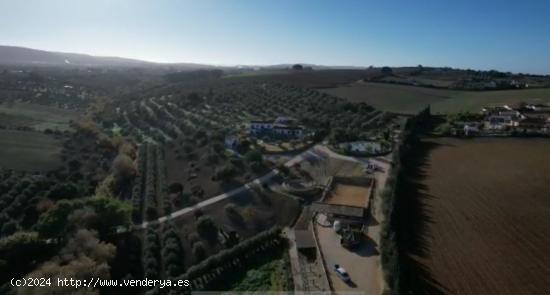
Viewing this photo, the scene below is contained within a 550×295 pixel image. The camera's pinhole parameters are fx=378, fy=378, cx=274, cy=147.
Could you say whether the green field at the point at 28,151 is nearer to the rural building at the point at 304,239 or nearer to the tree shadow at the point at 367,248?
the rural building at the point at 304,239

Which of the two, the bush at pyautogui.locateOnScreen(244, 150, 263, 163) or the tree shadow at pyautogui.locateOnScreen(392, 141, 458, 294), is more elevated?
the bush at pyautogui.locateOnScreen(244, 150, 263, 163)

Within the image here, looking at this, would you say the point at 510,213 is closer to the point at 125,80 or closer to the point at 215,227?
the point at 215,227

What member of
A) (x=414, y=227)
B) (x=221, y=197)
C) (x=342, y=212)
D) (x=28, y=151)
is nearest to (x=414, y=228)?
(x=414, y=227)

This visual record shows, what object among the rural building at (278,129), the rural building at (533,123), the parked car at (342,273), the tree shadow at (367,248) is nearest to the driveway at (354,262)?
the tree shadow at (367,248)

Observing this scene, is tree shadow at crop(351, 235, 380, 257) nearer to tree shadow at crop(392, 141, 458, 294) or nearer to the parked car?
tree shadow at crop(392, 141, 458, 294)

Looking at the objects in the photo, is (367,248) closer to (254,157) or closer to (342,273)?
(342,273)

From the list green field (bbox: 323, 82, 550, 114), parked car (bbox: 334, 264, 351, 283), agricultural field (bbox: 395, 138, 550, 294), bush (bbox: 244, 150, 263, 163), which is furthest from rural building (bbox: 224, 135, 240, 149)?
green field (bbox: 323, 82, 550, 114)

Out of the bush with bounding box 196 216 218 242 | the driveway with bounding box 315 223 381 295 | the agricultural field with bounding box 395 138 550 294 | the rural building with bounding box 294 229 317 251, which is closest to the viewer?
the driveway with bounding box 315 223 381 295

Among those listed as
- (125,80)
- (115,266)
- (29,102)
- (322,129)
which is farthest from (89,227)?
(125,80)
